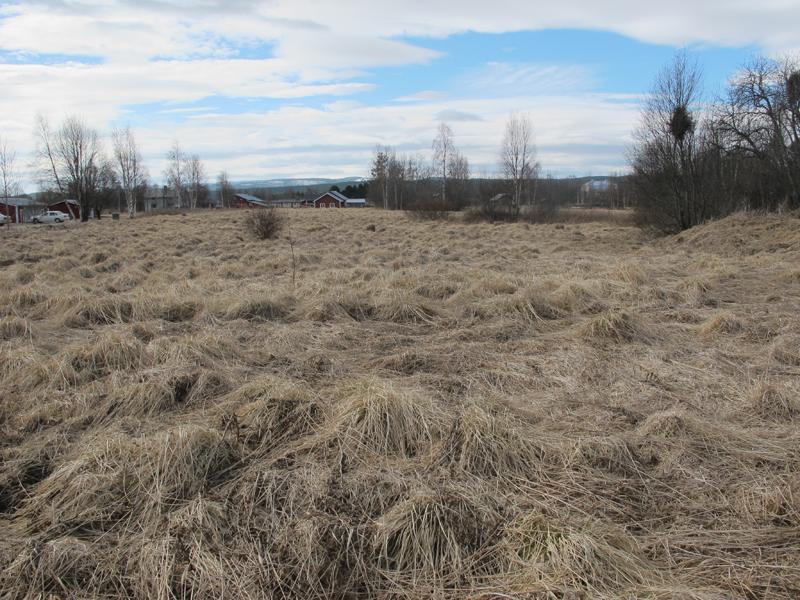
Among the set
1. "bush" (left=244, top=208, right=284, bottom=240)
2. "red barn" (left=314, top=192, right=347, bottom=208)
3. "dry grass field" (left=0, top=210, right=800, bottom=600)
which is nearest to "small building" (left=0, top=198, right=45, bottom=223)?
"red barn" (left=314, top=192, right=347, bottom=208)

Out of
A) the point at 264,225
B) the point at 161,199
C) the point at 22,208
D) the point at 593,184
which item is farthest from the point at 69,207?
the point at 593,184

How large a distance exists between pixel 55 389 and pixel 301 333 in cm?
238

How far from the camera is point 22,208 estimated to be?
60406mm

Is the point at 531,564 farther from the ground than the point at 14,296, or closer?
closer

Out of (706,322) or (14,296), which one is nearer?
(706,322)

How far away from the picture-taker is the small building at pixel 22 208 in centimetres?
5412

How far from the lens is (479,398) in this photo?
4023 millimetres

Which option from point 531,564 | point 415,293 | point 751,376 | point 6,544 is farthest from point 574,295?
point 6,544

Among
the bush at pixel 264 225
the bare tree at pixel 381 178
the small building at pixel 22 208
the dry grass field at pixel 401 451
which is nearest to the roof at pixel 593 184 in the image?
the bare tree at pixel 381 178

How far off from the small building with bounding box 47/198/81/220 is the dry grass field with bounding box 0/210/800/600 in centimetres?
5928

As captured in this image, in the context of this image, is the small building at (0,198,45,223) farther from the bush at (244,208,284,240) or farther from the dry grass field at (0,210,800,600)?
the dry grass field at (0,210,800,600)

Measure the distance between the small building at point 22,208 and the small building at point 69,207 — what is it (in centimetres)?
193

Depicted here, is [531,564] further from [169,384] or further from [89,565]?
[169,384]

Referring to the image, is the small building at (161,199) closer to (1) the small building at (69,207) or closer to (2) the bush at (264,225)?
(1) the small building at (69,207)
